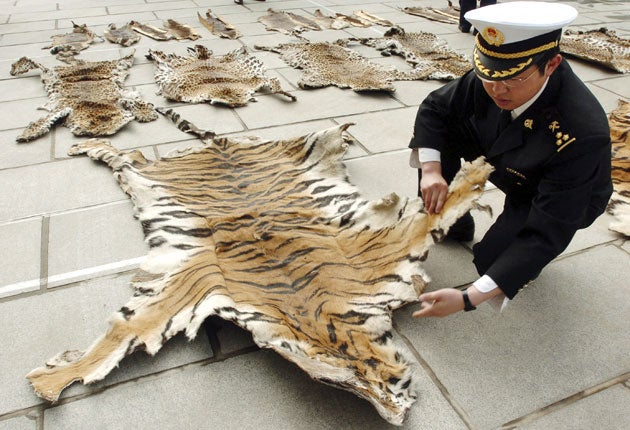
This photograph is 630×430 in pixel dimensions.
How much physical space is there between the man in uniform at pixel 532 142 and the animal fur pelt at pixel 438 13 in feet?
13.1

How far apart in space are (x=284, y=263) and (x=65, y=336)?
2.42 ft

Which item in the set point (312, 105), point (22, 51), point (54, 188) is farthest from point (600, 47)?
point (22, 51)

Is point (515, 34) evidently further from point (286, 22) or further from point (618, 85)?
point (286, 22)

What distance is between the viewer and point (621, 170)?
243 cm

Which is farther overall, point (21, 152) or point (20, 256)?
point (21, 152)

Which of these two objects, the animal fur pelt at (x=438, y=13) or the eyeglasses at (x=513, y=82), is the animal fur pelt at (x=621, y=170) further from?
the animal fur pelt at (x=438, y=13)

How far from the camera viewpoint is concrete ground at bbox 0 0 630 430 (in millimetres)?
1329

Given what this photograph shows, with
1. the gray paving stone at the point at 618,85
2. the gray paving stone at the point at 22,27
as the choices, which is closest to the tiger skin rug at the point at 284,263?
the gray paving stone at the point at 618,85

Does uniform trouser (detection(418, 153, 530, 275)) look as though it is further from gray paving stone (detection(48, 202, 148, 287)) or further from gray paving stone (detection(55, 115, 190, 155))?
gray paving stone (detection(55, 115, 190, 155))

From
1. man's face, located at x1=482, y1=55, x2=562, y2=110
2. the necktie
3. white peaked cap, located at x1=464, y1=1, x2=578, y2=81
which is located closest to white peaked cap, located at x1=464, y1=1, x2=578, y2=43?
white peaked cap, located at x1=464, y1=1, x2=578, y2=81

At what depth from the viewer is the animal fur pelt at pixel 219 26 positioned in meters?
4.61

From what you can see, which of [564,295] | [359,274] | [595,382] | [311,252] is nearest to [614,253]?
[564,295]

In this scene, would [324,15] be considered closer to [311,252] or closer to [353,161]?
[353,161]

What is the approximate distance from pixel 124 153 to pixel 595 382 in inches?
88.3
